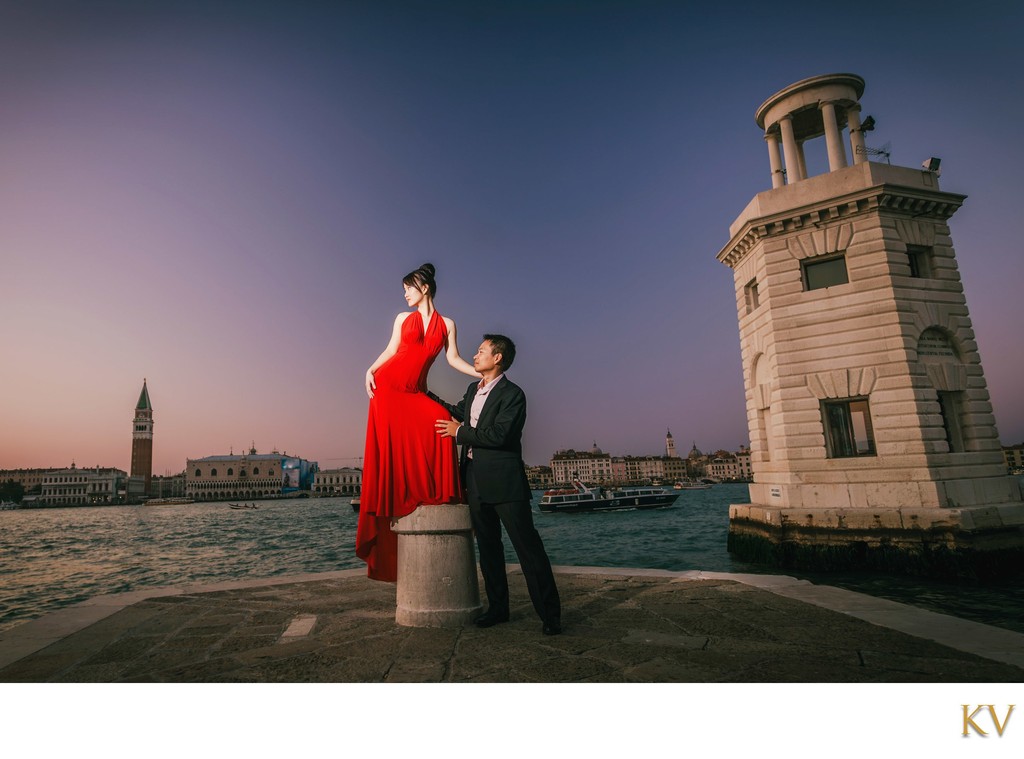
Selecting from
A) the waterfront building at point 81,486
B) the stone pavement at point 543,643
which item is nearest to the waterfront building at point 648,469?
the waterfront building at point 81,486

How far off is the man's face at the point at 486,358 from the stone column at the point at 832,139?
16249mm

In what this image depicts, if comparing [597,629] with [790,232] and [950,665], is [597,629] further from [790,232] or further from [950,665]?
[790,232]

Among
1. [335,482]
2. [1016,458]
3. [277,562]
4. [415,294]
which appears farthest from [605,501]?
[335,482]

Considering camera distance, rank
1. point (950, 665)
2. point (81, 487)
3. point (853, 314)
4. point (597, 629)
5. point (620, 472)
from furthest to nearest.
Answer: point (620, 472) < point (81, 487) < point (853, 314) < point (597, 629) < point (950, 665)

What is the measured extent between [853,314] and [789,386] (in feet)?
7.86

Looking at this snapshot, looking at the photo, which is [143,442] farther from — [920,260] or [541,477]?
[920,260]

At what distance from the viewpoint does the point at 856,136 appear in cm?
1588

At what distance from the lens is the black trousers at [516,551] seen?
3176 mm

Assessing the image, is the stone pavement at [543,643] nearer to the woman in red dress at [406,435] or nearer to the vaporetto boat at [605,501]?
the woman in red dress at [406,435]

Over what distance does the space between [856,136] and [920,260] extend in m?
4.36

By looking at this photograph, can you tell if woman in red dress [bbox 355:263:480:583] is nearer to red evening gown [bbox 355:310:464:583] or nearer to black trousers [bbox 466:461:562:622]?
red evening gown [bbox 355:310:464:583]

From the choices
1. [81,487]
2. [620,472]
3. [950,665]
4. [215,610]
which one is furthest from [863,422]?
[81,487]

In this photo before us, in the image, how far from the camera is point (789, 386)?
14234mm

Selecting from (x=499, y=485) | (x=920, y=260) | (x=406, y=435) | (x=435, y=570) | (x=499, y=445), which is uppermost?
(x=920, y=260)
